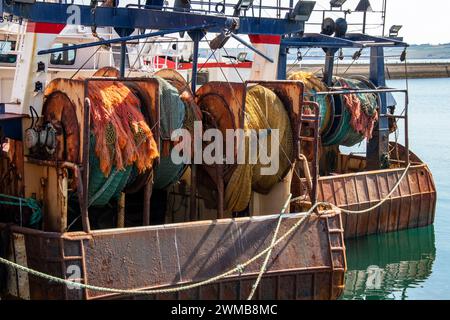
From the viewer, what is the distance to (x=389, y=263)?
15.8 m

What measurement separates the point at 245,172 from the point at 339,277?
1.93 m

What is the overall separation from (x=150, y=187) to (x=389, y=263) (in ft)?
22.8

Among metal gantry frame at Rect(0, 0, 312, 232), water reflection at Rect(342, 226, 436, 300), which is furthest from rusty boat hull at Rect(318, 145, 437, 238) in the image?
metal gantry frame at Rect(0, 0, 312, 232)

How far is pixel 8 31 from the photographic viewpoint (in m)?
15.9

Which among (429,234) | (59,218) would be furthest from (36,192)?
(429,234)

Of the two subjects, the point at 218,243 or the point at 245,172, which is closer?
the point at 218,243

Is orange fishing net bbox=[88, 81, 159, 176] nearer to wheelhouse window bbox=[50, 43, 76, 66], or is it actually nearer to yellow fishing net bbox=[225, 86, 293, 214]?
yellow fishing net bbox=[225, 86, 293, 214]

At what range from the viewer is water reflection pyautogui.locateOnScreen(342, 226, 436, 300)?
1407 cm

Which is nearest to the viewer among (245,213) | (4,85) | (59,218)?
(59,218)

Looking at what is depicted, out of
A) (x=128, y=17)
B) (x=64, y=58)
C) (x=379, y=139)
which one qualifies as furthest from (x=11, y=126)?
(x=379, y=139)

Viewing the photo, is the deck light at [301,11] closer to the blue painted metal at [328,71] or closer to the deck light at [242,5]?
the deck light at [242,5]

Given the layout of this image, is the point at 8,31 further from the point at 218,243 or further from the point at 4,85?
the point at 218,243

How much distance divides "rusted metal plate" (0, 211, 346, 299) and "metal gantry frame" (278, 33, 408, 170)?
6204 mm

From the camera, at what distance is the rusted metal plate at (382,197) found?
1561cm
